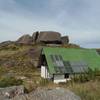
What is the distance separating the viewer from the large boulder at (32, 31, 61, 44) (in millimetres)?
77438

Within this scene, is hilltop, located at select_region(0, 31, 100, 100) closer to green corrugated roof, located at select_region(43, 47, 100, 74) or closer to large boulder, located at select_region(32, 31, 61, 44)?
large boulder, located at select_region(32, 31, 61, 44)

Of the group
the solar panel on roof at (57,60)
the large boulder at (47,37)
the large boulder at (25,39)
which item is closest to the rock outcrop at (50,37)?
the large boulder at (47,37)

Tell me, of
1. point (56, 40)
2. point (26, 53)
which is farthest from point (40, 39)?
point (26, 53)

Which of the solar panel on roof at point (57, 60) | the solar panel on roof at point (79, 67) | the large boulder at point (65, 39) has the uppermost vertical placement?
the large boulder at point (65, 39)

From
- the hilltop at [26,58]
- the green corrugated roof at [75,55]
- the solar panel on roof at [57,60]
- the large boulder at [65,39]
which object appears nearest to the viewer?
the solar panel on roof at [57,60]

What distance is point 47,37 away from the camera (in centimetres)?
7800

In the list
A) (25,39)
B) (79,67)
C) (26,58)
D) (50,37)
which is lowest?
(79,67)

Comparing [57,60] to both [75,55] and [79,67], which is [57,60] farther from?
[75,55]

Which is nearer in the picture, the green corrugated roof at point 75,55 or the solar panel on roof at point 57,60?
the solar panel on roof at point 57,60

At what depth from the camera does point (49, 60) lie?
33.6 meters

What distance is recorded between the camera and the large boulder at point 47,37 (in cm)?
7744

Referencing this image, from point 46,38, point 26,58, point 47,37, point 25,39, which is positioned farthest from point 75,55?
point 25,39

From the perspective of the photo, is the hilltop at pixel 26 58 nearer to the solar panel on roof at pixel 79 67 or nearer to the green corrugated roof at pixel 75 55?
the green corrugated roof at pixel 75 55

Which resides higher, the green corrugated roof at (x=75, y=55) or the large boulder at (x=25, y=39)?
the large boulder at (x=25, y=39)
